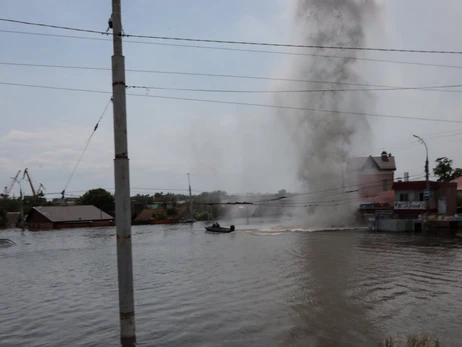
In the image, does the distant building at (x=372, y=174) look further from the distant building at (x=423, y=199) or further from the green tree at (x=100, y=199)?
the green tree at (x=100, y=199)

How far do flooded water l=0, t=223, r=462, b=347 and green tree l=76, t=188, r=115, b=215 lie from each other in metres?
99.8

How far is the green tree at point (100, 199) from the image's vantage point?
133 m

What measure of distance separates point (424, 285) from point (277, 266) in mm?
10883

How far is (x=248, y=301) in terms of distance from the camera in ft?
61.9

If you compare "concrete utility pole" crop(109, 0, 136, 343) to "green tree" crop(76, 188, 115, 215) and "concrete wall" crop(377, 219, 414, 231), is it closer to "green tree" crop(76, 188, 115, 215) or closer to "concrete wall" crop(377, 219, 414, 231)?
"concrete wall" crop(377, 219, 414, 231)

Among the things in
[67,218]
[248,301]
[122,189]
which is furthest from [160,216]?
[122,189]

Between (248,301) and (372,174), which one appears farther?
(372,174)

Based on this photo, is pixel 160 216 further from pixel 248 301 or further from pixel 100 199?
pixel 248 301

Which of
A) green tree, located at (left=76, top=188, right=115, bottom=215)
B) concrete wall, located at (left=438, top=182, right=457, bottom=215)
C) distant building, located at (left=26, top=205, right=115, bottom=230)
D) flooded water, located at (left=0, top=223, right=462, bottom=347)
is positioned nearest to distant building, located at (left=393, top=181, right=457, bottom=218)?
concrete wall, located at (left=438, top=182, right=457, bottom=215)

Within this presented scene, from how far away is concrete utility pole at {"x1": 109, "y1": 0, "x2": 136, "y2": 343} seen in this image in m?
9.35

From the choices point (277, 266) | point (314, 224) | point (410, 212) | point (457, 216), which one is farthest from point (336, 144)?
point (277, 266)

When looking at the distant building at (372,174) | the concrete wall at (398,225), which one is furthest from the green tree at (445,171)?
the concrete wall at (398,225)

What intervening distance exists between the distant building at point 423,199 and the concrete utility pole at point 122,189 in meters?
59.6

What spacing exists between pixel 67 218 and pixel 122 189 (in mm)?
113337
